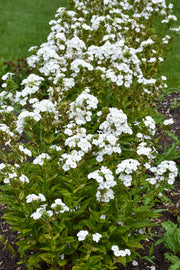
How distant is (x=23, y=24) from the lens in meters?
9.59

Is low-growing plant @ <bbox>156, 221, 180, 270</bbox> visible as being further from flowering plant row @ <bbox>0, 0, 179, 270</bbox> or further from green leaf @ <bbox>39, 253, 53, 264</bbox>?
green leaf @ <bbox>39, 253, 53, 264</bbox>

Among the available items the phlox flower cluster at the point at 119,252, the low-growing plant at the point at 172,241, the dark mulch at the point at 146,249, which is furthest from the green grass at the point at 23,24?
the phlox flower cluster at the point at 119,252

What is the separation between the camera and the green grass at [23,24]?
318 inches

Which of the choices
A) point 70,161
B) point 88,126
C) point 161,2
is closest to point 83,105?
point 88,126

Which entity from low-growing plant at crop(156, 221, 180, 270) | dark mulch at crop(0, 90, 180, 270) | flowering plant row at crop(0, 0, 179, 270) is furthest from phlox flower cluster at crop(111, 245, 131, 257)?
low-growing plant at crop(156, 221, 180, 270)

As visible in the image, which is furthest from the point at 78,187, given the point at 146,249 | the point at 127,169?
the point at 146,249

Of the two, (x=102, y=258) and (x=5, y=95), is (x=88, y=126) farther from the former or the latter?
(x=102, y=258)

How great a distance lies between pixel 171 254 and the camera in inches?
121

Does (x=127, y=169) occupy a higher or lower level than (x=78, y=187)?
higher

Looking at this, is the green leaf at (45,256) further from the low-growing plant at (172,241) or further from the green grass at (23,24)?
the green grass at (23,24)

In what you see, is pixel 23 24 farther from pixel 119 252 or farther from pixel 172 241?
pixel 119 252

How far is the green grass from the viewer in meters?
8.08

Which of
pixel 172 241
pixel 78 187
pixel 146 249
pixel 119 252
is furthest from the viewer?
pixel 146 249

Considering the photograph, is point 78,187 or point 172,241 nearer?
point 78,187
